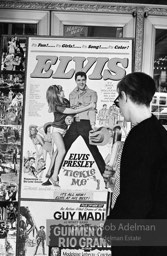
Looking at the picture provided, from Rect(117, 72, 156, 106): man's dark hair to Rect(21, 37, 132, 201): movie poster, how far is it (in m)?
1.01

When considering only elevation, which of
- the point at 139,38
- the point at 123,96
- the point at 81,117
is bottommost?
the point at 81,117

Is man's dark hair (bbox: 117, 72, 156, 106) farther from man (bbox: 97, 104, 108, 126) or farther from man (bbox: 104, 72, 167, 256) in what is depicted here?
man (bbox: 97, 104, 108, 126)

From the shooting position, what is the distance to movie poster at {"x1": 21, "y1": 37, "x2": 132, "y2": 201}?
3.13 metres

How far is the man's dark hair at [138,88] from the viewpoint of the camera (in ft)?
6.86

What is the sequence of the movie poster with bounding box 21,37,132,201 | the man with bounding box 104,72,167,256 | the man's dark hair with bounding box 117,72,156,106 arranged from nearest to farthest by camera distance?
the man with bounding box 104,72,167,256
the man's dark hair with bounding box 117,72,156,106
the movie poster with bounding box 21,37,132,201

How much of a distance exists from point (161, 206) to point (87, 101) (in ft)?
4.61

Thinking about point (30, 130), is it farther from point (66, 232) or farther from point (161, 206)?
point (161, 206)

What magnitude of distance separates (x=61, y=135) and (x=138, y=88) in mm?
1203

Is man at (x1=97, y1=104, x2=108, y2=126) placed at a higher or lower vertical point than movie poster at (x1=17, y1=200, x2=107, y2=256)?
higher

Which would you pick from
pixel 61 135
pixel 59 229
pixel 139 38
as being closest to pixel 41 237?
pixel 59 229

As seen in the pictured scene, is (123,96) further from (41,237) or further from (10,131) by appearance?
(41,237)

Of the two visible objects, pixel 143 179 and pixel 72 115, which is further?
pixel 72 115

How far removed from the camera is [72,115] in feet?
10.4

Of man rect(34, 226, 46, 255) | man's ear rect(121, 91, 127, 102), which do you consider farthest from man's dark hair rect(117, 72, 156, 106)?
man rect(34, 226, 46, 255)
